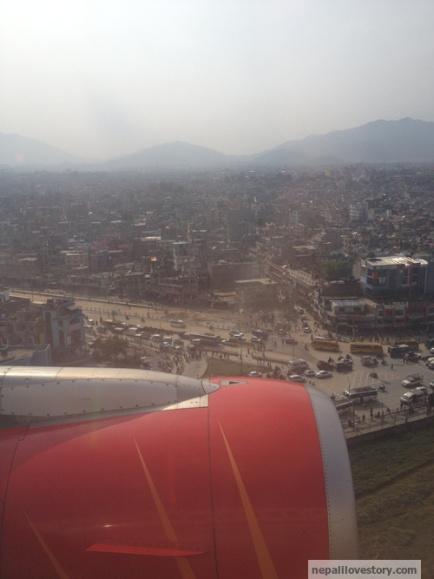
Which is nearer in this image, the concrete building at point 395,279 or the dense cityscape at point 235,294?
the dense cityscape at point 235,294

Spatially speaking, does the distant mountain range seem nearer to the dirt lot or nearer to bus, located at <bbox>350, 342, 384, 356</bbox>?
bus, located at <bbox>350, 342, 384, 356</bbox>

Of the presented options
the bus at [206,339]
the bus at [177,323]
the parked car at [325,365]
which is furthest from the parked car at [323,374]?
the bus at [177,323]

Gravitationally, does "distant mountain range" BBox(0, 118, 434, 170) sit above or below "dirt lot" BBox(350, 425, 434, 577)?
above

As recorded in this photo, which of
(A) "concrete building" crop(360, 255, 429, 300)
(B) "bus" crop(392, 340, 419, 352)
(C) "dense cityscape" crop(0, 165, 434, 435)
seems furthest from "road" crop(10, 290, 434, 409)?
(A) "concrete building" crop(360, 255, 429, 300)

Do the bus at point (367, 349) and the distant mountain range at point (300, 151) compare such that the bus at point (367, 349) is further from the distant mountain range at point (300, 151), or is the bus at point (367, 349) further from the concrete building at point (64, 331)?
the distant mountain range at point (300, 151)

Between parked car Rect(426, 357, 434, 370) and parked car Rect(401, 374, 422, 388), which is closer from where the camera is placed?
parked car Rect(401, 374, 422, 388)

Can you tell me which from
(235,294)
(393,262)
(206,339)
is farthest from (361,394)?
(393,262)

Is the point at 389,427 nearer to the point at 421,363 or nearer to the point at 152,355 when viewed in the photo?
the point at 421,363
